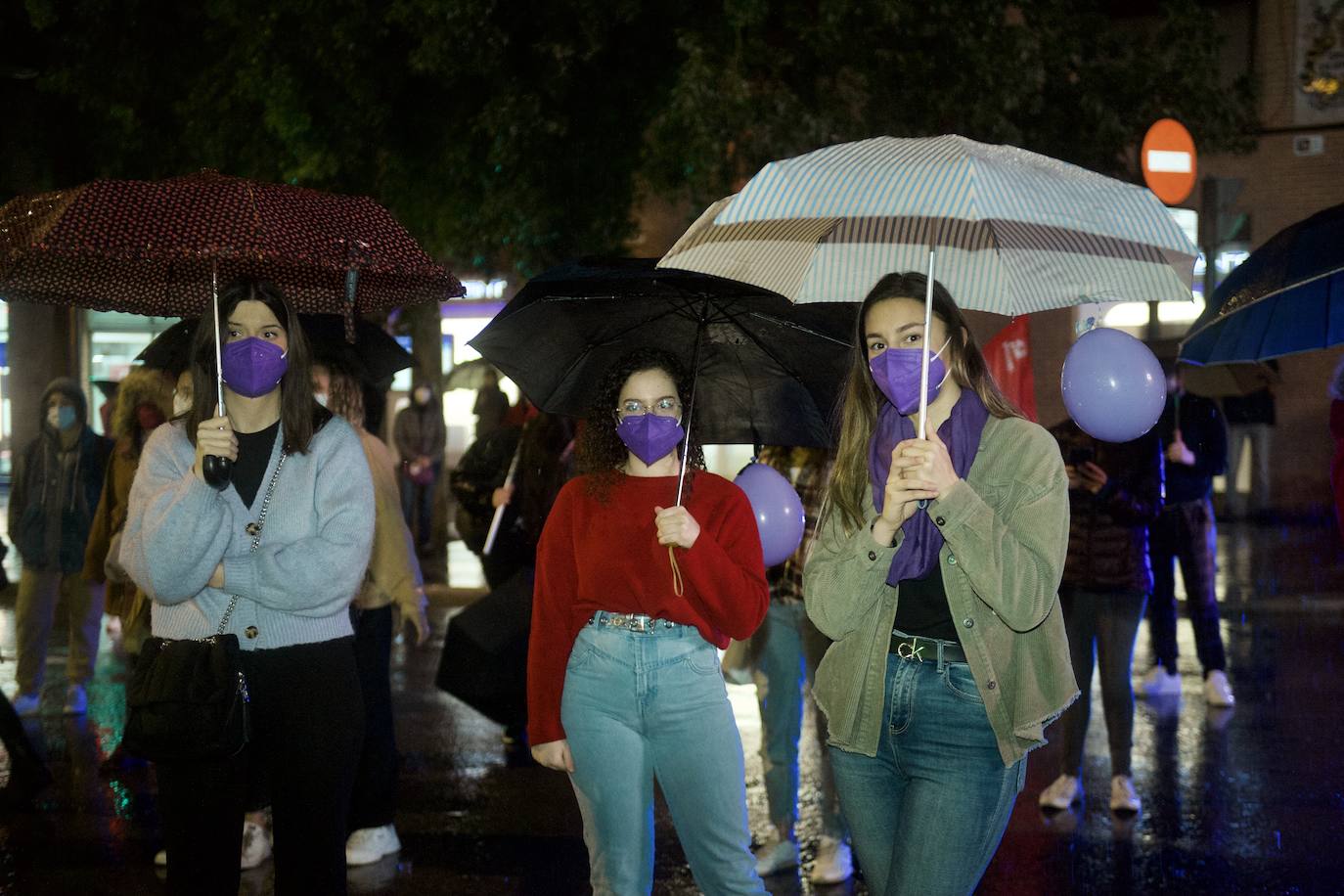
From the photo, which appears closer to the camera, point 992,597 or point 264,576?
point 992,597

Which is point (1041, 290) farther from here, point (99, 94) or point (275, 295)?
point (99, 94)

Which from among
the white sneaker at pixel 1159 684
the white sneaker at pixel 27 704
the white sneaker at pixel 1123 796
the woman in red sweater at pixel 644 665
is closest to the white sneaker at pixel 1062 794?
the white sneaker at pixel 1123 796

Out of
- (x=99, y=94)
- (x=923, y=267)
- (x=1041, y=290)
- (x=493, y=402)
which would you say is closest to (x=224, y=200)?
(x=923, y=267)

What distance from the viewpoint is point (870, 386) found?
149 inches

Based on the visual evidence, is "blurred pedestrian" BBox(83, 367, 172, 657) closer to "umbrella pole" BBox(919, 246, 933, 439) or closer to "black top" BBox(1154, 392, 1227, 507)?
"umbrella pole" BBox(919, 246, 933, 439)

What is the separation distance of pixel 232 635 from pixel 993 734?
79.1 inches

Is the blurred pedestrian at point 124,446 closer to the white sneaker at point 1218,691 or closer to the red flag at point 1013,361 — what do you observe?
the red flag at point 1013,361

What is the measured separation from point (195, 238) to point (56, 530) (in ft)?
20.0

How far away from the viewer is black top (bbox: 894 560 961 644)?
343 cm

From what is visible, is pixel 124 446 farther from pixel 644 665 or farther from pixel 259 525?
pixel 644 665

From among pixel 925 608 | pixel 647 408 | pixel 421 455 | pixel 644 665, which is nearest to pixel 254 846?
pixel 644 665

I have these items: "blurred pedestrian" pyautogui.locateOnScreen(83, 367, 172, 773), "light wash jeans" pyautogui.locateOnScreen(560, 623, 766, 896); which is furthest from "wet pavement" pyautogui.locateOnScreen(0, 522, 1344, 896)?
"light wash jeans" pyautogui.locateOnScreen(560, 623, 766, 896)

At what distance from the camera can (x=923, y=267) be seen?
4.39 metres

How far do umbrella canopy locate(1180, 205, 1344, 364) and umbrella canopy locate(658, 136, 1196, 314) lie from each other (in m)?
1.03
